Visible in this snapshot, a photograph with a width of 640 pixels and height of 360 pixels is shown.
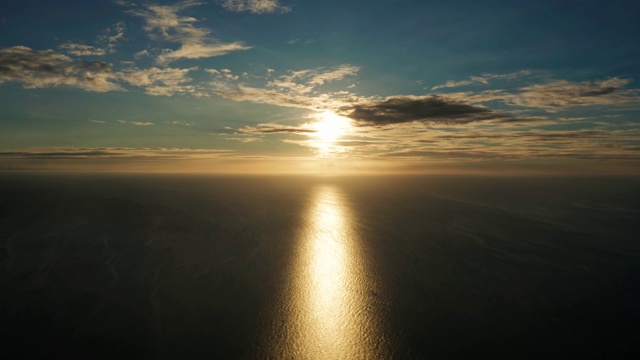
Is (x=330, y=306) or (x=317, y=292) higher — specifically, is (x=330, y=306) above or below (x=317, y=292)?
above

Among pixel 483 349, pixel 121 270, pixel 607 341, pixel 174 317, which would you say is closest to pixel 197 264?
pixel 121 270

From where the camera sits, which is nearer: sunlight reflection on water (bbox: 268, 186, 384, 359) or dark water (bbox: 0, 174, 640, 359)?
sunlight reflection on water (bbox: 268, 186, 384, 359)

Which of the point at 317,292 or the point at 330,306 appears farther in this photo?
the point at 317,292

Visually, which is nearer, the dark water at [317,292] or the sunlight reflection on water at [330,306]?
the sunlight reflection on water at [330,306]
